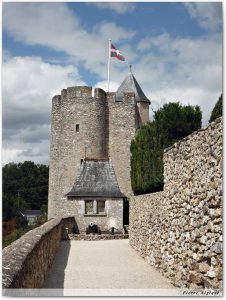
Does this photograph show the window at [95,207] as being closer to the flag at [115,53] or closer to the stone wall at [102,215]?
the stone wall at [102,215]

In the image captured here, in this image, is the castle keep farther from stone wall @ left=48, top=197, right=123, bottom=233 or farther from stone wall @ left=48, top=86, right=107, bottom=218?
stone wall @ left=48, top=197, right=123, bottom=233

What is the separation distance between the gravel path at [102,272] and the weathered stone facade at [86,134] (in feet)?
49.2

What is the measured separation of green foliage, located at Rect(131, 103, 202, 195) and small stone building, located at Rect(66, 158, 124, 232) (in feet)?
16.0

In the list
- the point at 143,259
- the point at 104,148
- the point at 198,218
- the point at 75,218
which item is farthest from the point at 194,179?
the point at 104,148

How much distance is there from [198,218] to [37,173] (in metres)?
50.4

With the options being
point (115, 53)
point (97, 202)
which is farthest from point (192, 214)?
point (115, 53)

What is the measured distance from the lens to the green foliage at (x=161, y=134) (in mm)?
17766

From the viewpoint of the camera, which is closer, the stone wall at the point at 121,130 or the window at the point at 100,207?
the window at the point at 100,207

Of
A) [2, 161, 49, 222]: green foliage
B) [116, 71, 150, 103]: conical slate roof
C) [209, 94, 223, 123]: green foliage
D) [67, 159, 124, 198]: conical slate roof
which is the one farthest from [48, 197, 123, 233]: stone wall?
[2, 161, 49, 222]: green foliage

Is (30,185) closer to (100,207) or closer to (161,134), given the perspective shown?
(100,207)

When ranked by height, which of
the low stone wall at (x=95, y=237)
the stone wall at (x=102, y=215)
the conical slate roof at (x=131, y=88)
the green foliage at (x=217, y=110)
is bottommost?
the low stone wall at (x=95, y=237)

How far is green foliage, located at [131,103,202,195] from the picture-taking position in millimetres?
17766

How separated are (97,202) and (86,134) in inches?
299

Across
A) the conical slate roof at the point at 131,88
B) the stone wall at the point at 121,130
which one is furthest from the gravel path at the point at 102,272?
the conical slate roof at the point at 131,88
